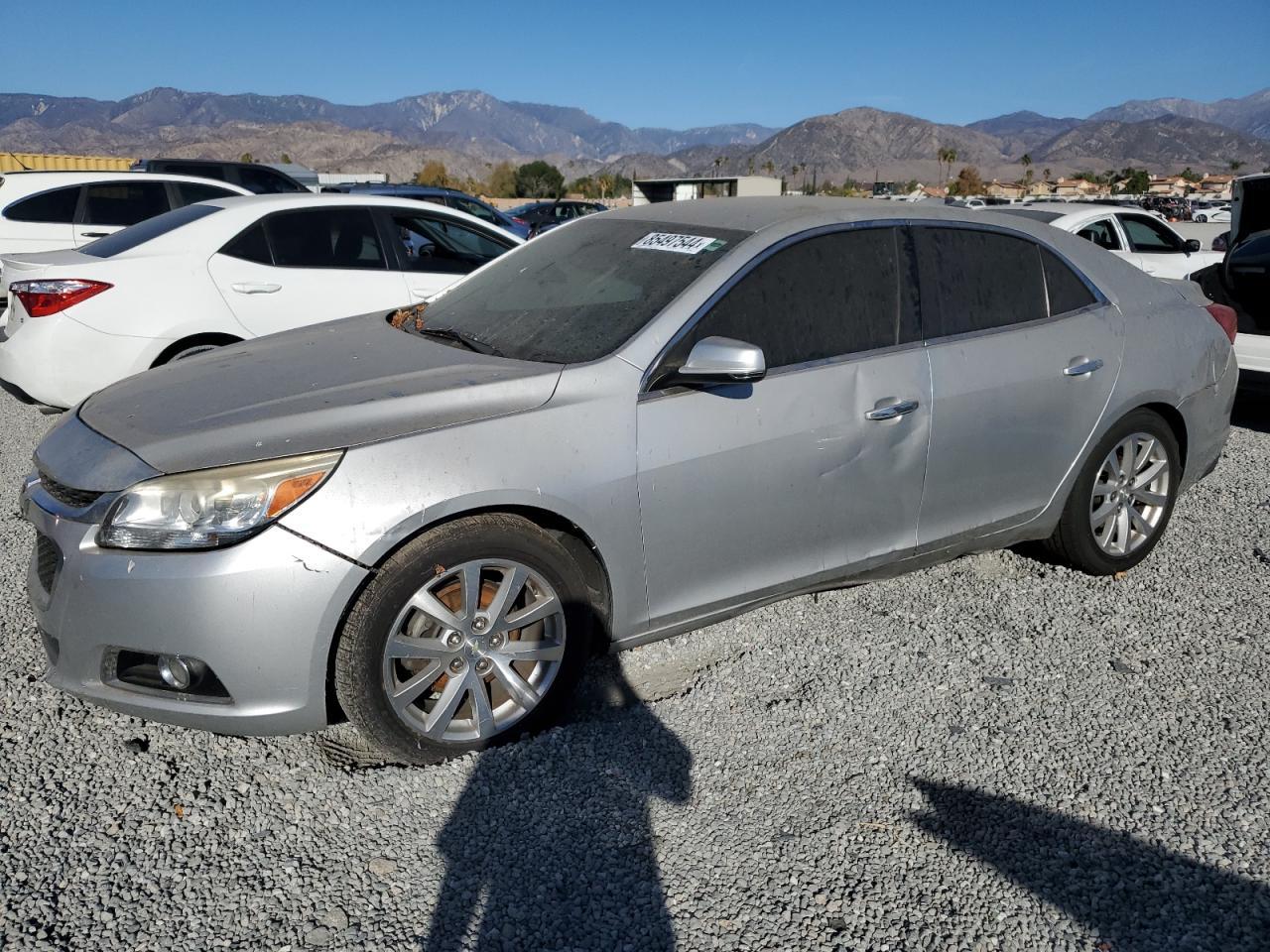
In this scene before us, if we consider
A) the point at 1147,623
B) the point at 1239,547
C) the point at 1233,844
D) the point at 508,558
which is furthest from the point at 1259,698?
the point at 508,558

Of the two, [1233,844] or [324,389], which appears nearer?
[1233,844]

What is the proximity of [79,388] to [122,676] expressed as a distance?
356 cm

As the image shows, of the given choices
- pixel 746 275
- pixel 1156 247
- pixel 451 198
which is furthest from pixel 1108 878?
pixel 451 198

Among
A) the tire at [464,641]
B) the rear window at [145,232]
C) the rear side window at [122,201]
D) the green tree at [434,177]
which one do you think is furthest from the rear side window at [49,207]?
the green tree at [434,177]

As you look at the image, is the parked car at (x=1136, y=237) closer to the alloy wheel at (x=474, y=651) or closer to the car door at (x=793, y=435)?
the car door at (x=793, y=435)

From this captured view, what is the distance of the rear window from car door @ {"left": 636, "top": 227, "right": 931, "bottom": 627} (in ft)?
14.6

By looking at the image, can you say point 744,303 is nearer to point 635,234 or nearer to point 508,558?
point 635,234

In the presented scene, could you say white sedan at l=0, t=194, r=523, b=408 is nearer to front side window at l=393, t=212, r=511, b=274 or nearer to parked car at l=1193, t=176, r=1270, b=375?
front side window at l=393, t=212, r=511, b=274

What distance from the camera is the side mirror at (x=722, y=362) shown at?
10.0 feet

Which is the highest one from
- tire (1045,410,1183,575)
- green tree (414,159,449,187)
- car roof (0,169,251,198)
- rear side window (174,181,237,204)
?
green tree (414,159,449,187)

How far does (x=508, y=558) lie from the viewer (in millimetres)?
2920

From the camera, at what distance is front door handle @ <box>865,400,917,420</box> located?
350cm

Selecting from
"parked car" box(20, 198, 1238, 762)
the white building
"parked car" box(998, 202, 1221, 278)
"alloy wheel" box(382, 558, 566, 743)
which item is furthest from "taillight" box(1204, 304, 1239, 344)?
the white building

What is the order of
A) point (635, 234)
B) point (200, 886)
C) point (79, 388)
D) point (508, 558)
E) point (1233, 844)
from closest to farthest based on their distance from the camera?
point (200, 886) → point (1233, 844) → point (508, 558) → point (635, 234) → point (79, 388)
